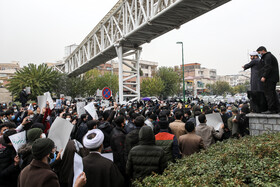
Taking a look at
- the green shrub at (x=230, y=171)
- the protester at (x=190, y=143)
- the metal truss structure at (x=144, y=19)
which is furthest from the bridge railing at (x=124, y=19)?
the green shrub at (x=230, y=171)

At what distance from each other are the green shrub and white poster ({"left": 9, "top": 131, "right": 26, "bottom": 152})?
6.75ft

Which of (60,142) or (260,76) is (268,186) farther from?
(260,76)

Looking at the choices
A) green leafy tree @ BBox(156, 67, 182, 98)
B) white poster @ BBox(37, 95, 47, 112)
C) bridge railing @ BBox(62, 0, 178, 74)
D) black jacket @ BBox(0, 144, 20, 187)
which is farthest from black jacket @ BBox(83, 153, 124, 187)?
green leafy tree @ BBox(156, 67, 182, 98)

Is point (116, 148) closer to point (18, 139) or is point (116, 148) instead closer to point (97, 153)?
point (97, 153)

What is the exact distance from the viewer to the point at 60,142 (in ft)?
10.6

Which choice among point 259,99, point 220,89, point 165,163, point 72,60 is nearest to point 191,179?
Answer: point 165,163

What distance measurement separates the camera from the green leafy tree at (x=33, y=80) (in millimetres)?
27609

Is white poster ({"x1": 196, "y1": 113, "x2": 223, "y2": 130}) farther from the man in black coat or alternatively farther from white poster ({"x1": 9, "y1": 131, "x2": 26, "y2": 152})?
white poster ({"x1": 9, "y1": 131, "x2": 26, "y2": 152})

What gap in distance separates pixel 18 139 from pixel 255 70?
6086mm

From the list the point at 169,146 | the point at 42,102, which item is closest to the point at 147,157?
the point at 169,146

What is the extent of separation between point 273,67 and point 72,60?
32.5 m

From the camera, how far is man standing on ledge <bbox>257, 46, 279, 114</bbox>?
552 centimetres

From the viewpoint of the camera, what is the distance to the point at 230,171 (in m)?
2.78

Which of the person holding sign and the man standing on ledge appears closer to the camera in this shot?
the person holding sign
